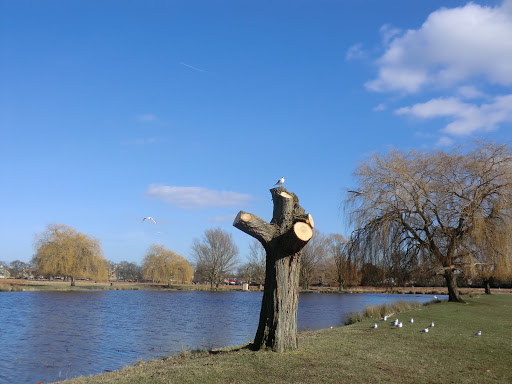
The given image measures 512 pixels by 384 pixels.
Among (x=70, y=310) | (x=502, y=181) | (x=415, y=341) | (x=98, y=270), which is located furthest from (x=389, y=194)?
(x=98, y=270)

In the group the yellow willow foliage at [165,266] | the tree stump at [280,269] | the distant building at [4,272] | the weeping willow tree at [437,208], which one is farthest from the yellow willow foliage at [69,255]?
the distant building at [4,272]

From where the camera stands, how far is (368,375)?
6.84 m

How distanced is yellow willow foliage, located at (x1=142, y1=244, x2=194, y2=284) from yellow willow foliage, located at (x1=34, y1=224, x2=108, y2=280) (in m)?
13.8

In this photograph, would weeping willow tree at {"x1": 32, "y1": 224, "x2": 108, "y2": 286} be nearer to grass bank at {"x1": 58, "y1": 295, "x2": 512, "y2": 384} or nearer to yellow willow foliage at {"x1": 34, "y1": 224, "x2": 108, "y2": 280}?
yellow willow foliage at {"x1": 34, "y1": 224, "x2": 108, "y2": 280}

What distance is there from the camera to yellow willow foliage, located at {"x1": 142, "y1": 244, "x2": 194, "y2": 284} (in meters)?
69.0

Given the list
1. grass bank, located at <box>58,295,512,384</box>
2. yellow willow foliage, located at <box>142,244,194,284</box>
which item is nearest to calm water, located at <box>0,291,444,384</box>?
grass bank, located at <box>58,295,512,384</box>

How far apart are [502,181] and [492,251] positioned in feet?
11.3

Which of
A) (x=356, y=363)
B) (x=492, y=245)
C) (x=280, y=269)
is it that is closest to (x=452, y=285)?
(x=492, y=245)

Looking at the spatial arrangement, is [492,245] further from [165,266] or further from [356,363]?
[165,266]

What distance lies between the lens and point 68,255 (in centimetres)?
5259

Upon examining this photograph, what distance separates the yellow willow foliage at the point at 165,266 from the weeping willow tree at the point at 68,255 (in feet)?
45.2

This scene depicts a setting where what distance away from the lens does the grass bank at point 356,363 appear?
6.48 metres

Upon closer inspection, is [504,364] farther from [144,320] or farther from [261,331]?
[144,320]

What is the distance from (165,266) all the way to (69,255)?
63.2 ft
